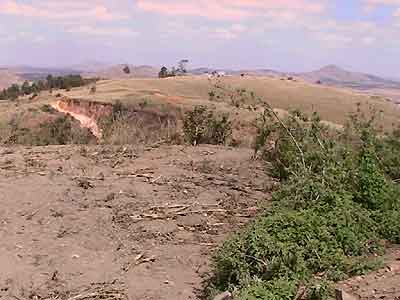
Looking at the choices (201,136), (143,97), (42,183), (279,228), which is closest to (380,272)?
(279,228)

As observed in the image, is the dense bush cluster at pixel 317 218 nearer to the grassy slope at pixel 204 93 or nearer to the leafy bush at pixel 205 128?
the leafy bush at pixel 205 128

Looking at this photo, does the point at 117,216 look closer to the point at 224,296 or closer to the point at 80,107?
the point at 224,296

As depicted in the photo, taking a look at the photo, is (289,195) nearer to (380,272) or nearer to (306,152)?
(306,152)

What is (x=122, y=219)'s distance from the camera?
7.43 metres

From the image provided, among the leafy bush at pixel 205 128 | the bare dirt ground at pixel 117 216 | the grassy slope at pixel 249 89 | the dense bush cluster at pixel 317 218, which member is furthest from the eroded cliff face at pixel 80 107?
the dense bush cluster at pixel 317 218

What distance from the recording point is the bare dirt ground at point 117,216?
5926 mm

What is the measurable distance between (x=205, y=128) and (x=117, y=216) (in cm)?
463

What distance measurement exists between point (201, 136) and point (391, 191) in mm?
5091

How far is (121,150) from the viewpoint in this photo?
1053 cm

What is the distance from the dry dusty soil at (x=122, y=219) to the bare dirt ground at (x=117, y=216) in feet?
0.04

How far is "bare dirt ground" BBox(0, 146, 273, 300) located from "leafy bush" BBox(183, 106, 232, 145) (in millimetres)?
965

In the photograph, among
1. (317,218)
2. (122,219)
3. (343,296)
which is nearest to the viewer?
(343,296)

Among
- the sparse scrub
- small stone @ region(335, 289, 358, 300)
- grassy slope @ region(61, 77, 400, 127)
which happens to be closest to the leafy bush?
small stone @ region(335, 289, 358, 300)

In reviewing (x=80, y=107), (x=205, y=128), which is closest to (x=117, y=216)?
(x=205, y=128)
